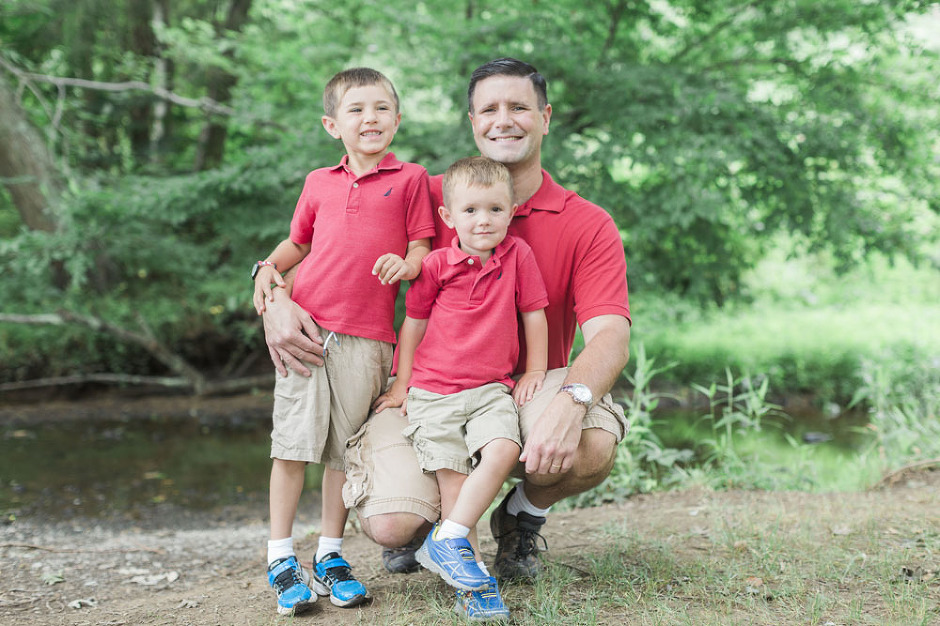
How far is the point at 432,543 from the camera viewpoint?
2.09 meters

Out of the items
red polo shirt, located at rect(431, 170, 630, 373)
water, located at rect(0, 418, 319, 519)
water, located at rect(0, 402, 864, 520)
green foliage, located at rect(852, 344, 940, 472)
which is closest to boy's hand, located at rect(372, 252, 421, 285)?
red polo shirt, located at rect(431, 170, 630, 373)

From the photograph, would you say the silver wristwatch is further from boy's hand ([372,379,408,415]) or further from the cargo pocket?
the cargo pocket

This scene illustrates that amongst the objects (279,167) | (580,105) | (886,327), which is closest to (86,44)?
(279,167)

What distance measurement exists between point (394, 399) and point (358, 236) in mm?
543

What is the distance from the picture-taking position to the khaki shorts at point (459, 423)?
217cm

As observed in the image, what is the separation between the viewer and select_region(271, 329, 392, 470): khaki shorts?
91.6 inches

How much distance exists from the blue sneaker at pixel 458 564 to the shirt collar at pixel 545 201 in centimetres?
112

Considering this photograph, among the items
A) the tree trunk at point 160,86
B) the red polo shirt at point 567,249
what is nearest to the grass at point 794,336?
the red polo shirt at point 567,249

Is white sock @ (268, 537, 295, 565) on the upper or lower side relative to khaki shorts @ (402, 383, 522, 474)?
lower

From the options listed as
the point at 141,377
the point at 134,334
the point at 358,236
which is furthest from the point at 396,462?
the point at 141,377

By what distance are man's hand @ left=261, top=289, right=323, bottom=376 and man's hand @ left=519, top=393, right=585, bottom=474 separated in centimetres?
72

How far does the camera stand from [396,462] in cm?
229

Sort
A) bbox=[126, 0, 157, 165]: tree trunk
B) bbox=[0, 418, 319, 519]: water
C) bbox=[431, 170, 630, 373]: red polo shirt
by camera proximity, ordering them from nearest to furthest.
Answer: bbox=[431, 170, 630, 373]: red polo shirt
bbox=[0, 418, 319, 519]: water
bbox=[126, 0, 157, 165]: tree trunk

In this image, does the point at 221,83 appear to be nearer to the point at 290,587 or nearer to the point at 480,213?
the point at 480,213
